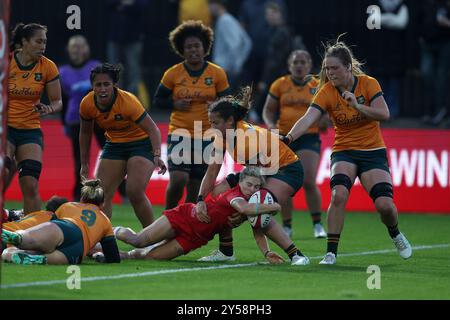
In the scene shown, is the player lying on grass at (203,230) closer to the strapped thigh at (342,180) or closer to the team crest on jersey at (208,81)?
the strapped thigh at (342,180)

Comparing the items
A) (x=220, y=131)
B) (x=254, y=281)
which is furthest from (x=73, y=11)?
(x=254, y=281)

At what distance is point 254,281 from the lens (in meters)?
10.3

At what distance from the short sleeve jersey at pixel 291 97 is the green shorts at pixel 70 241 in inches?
206

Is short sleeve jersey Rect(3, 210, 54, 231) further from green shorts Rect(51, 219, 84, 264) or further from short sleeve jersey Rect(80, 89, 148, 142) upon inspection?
short sleeve jersey Rect(80, 89, 148, 142)

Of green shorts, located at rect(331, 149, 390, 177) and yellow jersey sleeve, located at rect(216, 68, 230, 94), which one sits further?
yellow jersey sleeve, located at rect(216, 68, 230, 94)

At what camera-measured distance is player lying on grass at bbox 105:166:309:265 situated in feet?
38.6

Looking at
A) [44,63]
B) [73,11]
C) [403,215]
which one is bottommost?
[403,215]

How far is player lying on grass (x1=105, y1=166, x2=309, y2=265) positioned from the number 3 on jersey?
0.87m

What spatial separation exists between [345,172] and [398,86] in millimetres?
9837

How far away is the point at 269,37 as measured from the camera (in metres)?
21.0

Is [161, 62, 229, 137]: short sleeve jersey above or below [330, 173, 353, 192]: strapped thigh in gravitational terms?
above

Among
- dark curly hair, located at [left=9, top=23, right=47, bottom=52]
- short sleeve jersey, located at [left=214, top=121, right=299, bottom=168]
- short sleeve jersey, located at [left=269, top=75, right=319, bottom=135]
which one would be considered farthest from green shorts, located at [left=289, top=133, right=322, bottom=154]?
dark curly hair, located at [left=9, top=23, right=47, bottom=52]

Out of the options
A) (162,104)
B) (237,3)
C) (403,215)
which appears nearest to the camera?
(162,104)
